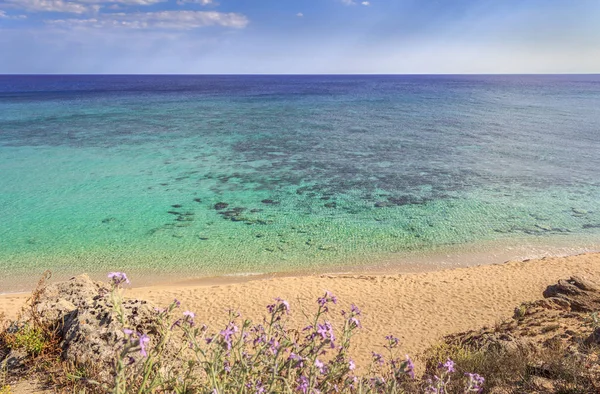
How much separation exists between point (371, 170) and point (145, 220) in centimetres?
1424

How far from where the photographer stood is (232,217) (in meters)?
18.0

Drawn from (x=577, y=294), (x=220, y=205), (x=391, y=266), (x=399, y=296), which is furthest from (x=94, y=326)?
(x=220, y=205)

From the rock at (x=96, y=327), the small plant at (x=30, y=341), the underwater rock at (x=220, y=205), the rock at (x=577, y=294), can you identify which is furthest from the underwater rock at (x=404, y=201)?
the small plant at (x=30, y=341)

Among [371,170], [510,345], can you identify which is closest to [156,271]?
[510,345]

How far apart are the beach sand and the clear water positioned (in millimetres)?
1844

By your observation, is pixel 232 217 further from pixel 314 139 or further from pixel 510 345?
pixel 314 139

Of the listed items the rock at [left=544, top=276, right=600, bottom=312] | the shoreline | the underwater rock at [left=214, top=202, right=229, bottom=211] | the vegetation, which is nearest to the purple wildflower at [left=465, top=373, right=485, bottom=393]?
the vegetation

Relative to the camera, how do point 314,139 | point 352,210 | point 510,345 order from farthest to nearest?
point 314,139 → point 352,210 → point 510,345

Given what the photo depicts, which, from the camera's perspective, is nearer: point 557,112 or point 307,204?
point 307,204

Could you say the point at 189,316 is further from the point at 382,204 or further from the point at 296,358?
the point at 382,204

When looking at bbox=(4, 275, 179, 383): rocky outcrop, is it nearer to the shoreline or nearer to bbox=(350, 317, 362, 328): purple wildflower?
bbox=(350, 317, 362, 328): purple wildflower

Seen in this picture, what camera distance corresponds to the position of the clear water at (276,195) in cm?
1485

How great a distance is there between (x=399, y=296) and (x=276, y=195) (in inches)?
428

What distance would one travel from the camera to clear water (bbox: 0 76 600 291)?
48.7 ft
